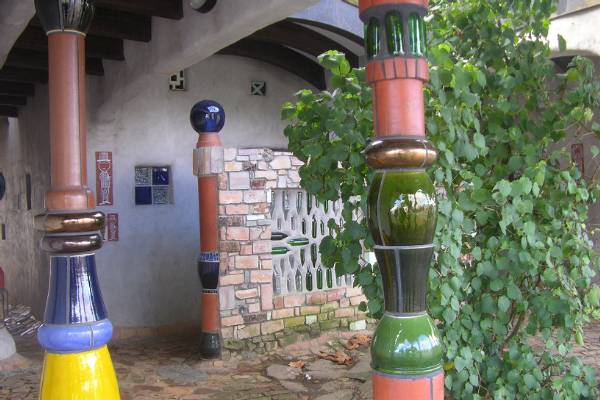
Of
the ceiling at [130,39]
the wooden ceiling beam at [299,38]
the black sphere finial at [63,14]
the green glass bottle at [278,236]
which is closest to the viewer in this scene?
the black sphere finial at [63,14]

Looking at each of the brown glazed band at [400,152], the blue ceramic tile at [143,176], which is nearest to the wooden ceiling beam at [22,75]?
the blue ceramic tile at [143,176]

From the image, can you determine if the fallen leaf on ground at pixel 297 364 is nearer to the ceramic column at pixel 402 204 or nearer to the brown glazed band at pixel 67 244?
the brown glazed band at pixel 67 244

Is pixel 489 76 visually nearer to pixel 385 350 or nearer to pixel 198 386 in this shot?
pixel 385 350

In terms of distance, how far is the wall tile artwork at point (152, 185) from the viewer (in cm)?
642

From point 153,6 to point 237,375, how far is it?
2.95m

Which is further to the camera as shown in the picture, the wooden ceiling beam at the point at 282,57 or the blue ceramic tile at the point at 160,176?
the wooden ceiling beam at the point at 282,57

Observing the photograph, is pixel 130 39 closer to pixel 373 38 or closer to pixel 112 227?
pixel 112 227

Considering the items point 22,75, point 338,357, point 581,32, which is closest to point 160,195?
point 22,75

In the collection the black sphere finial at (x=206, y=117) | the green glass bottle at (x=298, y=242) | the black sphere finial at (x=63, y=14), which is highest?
the black sphere finial at (x=206, y=117)

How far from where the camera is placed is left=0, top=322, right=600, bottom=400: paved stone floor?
4250mm

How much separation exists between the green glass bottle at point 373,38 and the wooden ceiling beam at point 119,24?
3913mm

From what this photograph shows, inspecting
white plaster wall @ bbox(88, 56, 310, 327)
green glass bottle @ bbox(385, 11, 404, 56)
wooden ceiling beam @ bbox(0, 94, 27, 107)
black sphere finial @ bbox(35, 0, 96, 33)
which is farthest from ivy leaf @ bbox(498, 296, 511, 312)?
wooden ceiling beam @ bbox(0, 94, 27, 107)

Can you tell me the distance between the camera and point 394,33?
4.62 ft

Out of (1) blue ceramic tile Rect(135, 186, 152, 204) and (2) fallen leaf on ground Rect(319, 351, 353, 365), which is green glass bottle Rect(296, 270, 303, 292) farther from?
(1) blue ceramic tile Rect(135, 186, 152, 204)
